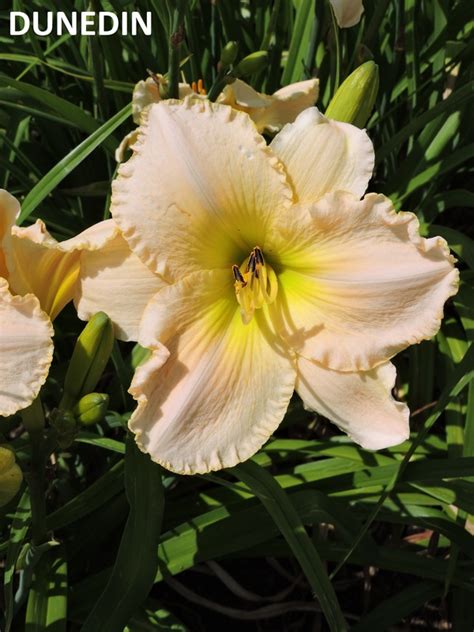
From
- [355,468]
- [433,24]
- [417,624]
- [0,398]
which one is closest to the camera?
[0,398]

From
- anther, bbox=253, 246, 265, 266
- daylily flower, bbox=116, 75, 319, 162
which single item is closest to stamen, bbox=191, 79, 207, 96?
daylily flower, bbox=116, 75, 319, 162

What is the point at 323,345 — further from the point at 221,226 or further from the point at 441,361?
the point at 441,361

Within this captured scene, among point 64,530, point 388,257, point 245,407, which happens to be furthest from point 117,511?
point 388,257

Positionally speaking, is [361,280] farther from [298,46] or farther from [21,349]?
[298,46]

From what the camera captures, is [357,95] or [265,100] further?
[265,100]

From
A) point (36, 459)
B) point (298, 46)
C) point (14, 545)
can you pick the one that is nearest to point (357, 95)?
point (298, 46)

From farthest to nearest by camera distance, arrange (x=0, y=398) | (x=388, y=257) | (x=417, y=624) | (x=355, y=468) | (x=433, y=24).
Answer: (x=433, y=24), (x=417, y=624), (x=355, y=468), (x=388, y=257), (x=0, y=398)

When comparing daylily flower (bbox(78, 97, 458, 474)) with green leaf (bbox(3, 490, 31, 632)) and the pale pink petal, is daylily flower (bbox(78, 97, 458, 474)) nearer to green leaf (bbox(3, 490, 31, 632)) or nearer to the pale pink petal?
the pale pink petal

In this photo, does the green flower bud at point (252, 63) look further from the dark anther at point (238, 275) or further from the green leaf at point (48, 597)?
the green leaf at point (48, 597)
